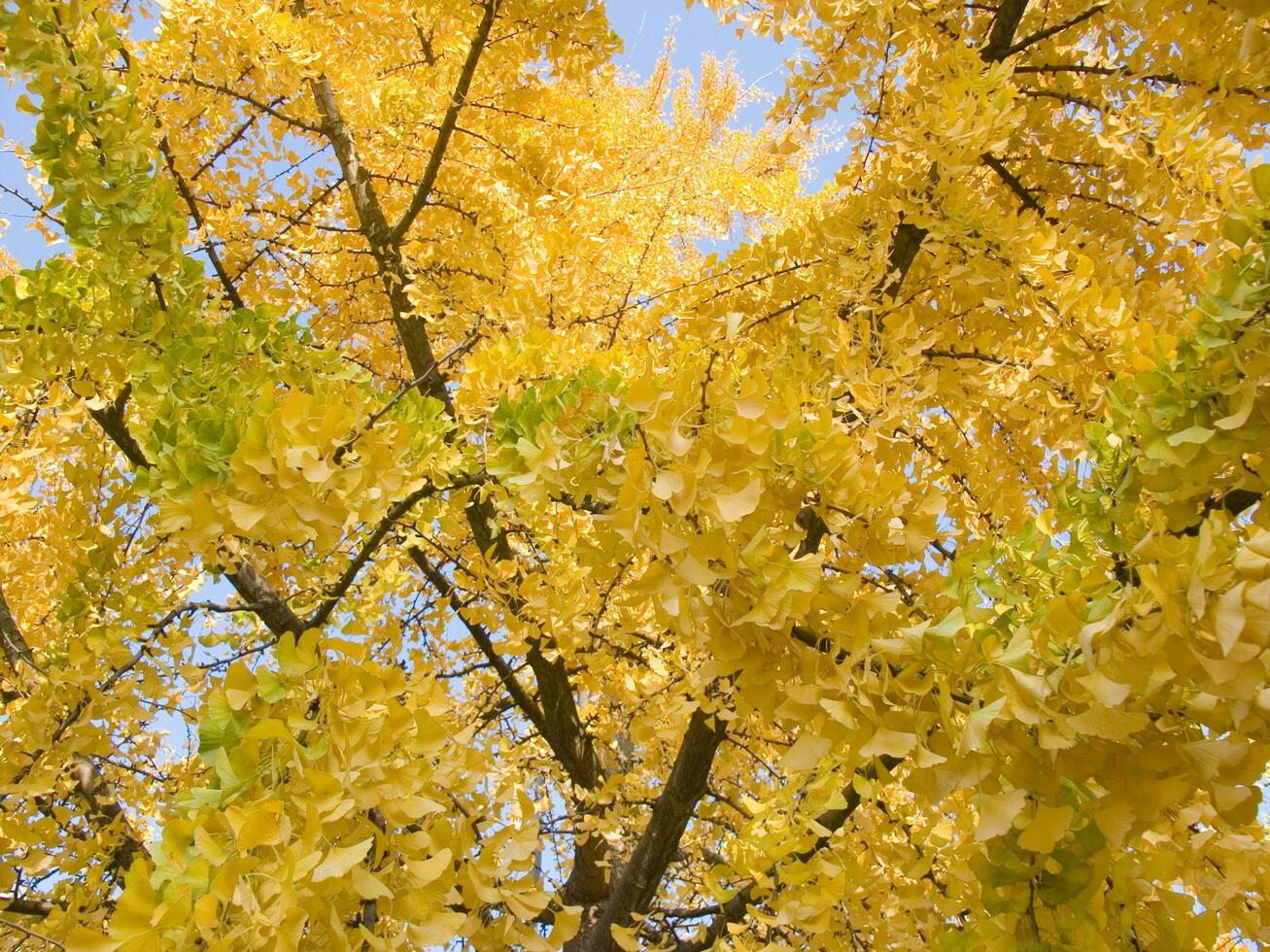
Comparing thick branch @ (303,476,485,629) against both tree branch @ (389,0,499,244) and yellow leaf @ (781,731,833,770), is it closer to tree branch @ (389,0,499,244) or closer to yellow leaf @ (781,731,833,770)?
yellow leaf @ (781,731,833,770)

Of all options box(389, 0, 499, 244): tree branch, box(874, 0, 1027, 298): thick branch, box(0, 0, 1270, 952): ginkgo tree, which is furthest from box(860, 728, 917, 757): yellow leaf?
box(389, 0, 499, 244): tree branch

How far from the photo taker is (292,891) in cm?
102

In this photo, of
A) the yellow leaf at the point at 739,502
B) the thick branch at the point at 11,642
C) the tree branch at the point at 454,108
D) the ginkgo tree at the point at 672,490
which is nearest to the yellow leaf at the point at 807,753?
the ginkgo tree at the point at 672,490

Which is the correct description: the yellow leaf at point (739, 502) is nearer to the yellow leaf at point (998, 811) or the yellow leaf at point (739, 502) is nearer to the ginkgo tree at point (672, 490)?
the ginkgo tree at point (672, 490)

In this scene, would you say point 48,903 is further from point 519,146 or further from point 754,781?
point 519,146

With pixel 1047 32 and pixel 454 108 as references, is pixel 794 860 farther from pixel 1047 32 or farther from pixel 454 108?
pixel 454 108

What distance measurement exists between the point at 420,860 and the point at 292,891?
279 millimetres

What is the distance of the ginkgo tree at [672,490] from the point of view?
1.09 m

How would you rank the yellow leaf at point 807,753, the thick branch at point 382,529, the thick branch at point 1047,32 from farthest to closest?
the thick branch at point 1047,32, the thick branch at point 382,529, the yellow leaf at point 807,753

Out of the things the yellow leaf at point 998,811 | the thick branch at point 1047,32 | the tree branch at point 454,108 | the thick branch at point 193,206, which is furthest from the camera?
the thick branch at point 193,206

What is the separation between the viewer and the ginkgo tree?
3.58 ft

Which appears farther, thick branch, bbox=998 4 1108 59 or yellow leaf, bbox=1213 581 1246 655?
thick branch, bbox=998 4 1108 59

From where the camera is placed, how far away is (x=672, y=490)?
3.68 feet

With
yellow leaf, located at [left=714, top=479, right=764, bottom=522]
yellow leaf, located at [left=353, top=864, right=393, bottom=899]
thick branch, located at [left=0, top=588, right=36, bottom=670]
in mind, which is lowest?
yellow leaf, located at [left=353, top=864, right=393, bottom=899]
